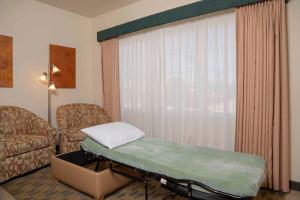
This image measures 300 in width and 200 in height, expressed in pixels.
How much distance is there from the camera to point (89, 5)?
3.79 meters

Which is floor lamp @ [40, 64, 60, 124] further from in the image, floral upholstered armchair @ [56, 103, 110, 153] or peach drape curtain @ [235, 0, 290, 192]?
peach drape curtain @ [235, 0, 290, 192]

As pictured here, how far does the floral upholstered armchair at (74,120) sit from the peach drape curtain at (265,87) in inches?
92.4

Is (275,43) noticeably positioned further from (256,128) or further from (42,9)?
(42,9)

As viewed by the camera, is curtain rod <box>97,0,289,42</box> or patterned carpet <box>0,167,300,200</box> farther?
curtain rod <box>97,0,289,42</box>

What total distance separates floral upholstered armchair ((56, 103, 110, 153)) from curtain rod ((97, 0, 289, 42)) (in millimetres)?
Answer: 1420

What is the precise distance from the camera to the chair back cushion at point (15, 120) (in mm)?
3031

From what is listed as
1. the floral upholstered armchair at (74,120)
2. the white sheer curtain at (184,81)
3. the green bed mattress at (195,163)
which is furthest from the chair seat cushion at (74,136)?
the white sheer curtain at (184,81)

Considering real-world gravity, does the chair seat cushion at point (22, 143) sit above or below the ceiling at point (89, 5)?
below

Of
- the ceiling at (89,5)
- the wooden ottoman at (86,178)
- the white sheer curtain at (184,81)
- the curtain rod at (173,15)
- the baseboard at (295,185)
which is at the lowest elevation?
the baseboard at (295,185)

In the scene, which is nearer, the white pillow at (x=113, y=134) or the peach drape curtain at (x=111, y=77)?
the white pillow at (x=113, y=134)

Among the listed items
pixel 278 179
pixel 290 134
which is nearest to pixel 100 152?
pixel 278 179

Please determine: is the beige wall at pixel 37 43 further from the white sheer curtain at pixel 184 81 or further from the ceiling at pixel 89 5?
the white sheer curtain at pixel 184 81

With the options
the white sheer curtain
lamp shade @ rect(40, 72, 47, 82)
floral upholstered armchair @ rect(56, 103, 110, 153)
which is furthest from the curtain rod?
floral upholstered armchair @ rect(56, 103, 110, 153)

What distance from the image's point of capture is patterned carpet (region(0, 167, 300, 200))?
2221mm
